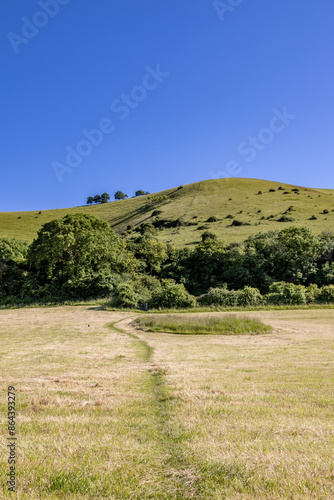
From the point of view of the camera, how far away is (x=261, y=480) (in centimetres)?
371

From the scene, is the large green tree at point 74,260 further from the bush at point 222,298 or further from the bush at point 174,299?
the bush at point 222,298

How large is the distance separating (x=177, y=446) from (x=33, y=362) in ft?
32.4

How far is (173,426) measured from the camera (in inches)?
222

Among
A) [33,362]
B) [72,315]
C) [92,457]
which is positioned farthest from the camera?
[72,315]

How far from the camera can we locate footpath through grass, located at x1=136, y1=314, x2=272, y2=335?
23.4 m

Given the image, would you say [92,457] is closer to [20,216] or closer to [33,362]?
[33,362]

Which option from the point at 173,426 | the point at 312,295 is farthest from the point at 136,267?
the point at 173,426

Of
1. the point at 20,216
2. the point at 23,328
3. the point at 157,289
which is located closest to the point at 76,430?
the point at 23,328

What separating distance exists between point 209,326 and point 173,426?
19.5 m

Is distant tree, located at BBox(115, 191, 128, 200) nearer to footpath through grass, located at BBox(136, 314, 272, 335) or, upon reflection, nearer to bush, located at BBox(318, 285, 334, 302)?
bush, located at BBox(318, 285, 334, 302)

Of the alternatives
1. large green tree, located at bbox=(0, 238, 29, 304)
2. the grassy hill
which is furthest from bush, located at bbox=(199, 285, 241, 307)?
large green tree, located at bbox=(0, 238, 29, 304)

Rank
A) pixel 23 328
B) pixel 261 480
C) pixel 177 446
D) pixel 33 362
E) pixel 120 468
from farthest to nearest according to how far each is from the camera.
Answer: pixel 23 328 < pixel 33 362 < pixel 177 446 < pixel 120 468 < pixel 261 480

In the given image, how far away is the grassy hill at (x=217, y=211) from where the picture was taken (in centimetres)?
7756

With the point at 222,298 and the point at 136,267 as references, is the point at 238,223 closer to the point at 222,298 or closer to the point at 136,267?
the point at 136,267
